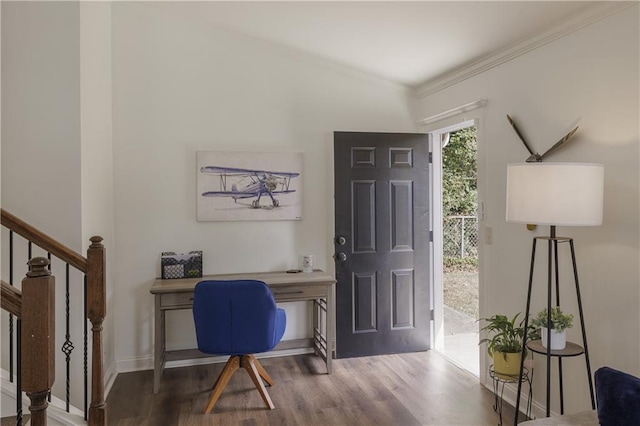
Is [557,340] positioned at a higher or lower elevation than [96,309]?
lower

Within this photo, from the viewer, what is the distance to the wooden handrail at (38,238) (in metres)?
2.38

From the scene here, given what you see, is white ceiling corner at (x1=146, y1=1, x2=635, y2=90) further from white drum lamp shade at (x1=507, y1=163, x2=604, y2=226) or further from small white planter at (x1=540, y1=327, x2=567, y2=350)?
small white planter at (x1=540, y1=327, x2=567, y2=350)

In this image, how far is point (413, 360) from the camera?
3984 mm

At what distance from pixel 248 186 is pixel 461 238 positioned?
366cm

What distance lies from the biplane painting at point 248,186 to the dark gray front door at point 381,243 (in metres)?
0.42

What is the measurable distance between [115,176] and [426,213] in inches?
106

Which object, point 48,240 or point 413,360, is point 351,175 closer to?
point 413,360

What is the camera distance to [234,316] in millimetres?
3006

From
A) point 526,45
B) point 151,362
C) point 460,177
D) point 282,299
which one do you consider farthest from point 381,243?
point 460,177

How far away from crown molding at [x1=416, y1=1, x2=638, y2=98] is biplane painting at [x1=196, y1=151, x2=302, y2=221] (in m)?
1.38

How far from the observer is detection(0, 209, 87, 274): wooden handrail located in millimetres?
2381

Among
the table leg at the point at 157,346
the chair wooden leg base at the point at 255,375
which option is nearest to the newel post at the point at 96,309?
the table leg at the point at 157,346

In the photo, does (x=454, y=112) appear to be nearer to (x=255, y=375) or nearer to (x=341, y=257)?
(x=341, y=257)

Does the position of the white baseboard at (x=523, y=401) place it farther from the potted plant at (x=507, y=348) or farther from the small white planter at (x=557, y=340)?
the small white planter at (x=557, y=340)
